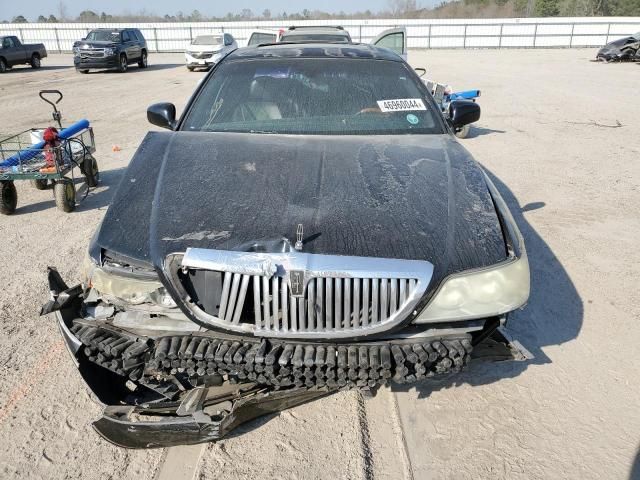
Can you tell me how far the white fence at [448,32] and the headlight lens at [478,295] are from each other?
1521 inches

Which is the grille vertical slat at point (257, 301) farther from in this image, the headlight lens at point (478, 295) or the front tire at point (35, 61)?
the front tire at point (35, 61)

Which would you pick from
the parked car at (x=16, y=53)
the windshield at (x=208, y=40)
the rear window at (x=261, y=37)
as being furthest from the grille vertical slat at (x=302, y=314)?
the parked car at (x=16, y=53)

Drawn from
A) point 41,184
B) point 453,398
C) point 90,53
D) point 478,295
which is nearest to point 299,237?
point 478,295

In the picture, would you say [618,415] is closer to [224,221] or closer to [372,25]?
[224,221]

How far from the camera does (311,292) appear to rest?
6.92 ft

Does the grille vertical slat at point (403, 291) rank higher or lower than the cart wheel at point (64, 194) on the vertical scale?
higher

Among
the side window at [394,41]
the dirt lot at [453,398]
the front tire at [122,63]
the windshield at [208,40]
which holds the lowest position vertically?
the dirt lot at [453,398]

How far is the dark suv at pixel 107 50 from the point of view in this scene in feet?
69.4

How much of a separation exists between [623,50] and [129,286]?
29688 mm

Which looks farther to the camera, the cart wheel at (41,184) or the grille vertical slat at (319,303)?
the cart wheel at (41,184)

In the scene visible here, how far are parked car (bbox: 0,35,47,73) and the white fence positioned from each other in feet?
53.5

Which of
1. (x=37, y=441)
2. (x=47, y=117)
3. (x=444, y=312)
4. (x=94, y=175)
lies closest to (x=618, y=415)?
(x=444, y=312)

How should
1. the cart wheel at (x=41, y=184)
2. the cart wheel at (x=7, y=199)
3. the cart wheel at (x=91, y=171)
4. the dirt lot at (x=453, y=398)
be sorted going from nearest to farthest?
the dirt lot at (x=453, y=398)
the cart wheel at (x=7, y=199)
the cart wheel at (x=91, y=171)
the cart wheel at (x=41, y=184)

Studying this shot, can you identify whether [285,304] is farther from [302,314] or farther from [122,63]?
[122,63]
